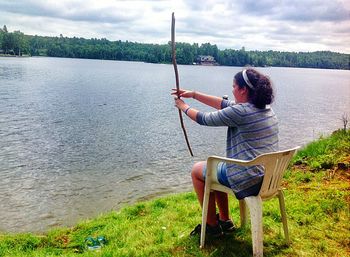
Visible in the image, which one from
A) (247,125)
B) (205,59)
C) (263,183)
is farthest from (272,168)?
(205,59)

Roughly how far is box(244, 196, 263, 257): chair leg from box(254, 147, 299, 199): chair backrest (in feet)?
0.44

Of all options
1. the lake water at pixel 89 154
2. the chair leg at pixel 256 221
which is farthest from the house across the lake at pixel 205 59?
the chair leg at pixel 256 221

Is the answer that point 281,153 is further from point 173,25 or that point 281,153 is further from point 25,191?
point 25,191

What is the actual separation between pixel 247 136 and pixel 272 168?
0.47 m

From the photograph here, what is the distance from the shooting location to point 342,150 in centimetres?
1073

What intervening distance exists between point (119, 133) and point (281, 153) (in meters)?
17.9

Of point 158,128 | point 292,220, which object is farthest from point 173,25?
point 158,128

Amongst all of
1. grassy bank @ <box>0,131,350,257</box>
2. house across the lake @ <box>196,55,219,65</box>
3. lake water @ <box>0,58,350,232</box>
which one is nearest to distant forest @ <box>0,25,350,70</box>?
house across the lake @ <box>196,55,219,65</box>

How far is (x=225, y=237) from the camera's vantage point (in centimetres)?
533

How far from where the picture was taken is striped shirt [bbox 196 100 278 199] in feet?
14.8

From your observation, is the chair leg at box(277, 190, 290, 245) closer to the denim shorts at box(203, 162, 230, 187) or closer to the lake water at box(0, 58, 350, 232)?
the denim shorts at box(203, 162, 230, 187)

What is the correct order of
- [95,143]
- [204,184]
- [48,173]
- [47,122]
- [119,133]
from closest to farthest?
[204,184] < [48,173] < [95,143] < [119,133] < [47,122]

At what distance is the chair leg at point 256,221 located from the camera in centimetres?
449

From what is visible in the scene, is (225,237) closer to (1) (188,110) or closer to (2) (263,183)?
(2) (263,183)
